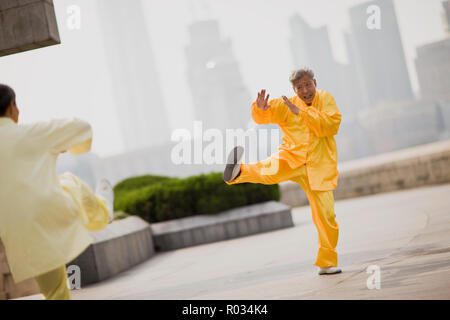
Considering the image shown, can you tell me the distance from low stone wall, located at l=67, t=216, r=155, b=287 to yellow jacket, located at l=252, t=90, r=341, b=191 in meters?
2.81

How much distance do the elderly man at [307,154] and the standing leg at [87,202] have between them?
1.71 m

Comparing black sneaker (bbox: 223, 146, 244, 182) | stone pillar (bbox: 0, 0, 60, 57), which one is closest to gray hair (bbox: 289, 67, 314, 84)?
black sneaker (bbox: 223, 146, 244, 182)

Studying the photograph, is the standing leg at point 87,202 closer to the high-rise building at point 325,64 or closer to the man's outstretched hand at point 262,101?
the man's outstretched hand at point 262,101

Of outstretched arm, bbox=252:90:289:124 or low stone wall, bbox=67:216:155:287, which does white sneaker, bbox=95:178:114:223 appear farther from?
low stone wall, bbox=67:216:155:287

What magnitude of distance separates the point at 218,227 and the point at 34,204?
6.08 m

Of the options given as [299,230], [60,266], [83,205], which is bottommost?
[299,230]

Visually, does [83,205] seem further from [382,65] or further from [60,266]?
[382,65]

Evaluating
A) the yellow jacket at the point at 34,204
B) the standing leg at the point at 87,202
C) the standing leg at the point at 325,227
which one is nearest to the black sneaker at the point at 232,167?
Answer: the standing leg at the point at 325,227

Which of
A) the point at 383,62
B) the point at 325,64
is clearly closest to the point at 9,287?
the point at 383,62

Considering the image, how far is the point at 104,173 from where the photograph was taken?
16962 cm

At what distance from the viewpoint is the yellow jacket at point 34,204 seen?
2596mm

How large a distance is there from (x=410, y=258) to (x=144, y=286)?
2549mm

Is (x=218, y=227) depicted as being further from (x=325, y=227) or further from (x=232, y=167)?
(x=325, y=227)

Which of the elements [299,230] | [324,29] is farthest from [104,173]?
[299,230]
